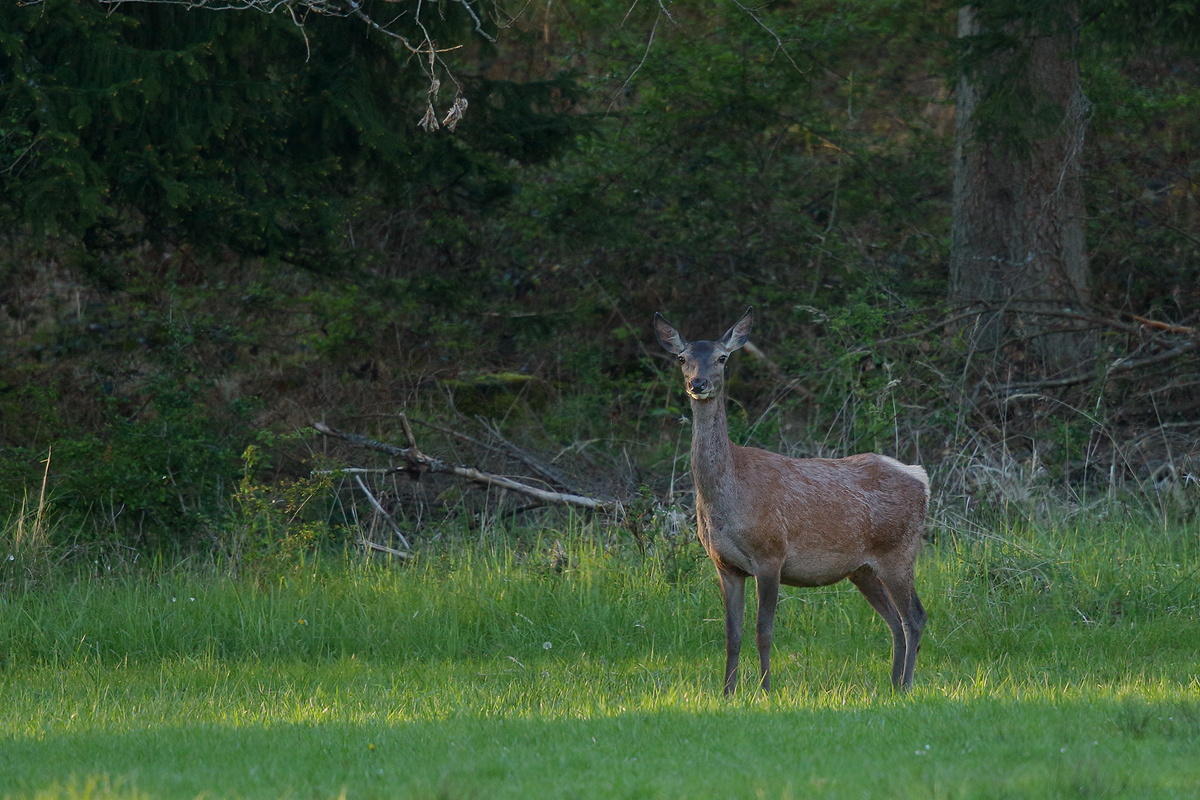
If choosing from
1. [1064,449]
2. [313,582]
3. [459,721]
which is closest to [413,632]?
[313,582]

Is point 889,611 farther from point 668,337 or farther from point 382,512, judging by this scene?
point 382,512

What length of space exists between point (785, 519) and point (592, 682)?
149cm

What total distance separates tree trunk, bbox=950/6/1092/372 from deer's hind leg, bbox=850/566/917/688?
5.63m

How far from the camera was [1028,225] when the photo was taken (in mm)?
14828

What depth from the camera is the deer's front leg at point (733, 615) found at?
7672 millimetres

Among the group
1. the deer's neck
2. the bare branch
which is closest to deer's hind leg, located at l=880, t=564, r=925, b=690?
the deer's neck

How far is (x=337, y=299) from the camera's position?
16.6 meters

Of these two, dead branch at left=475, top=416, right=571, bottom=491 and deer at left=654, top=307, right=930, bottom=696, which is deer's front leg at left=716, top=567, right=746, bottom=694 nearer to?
deer at left=654, top=307, right=930, bottom=696

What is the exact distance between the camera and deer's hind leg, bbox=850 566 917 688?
8086 mm

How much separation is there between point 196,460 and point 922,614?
6977mm

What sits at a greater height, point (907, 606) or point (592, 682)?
point (907, 606)

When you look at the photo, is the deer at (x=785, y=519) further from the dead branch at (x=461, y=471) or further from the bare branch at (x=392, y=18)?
the dead branch at (x=461, y=471)

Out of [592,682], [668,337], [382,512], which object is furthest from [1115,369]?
[592,682]

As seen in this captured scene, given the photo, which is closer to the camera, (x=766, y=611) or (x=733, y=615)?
(x=766, y=611)
